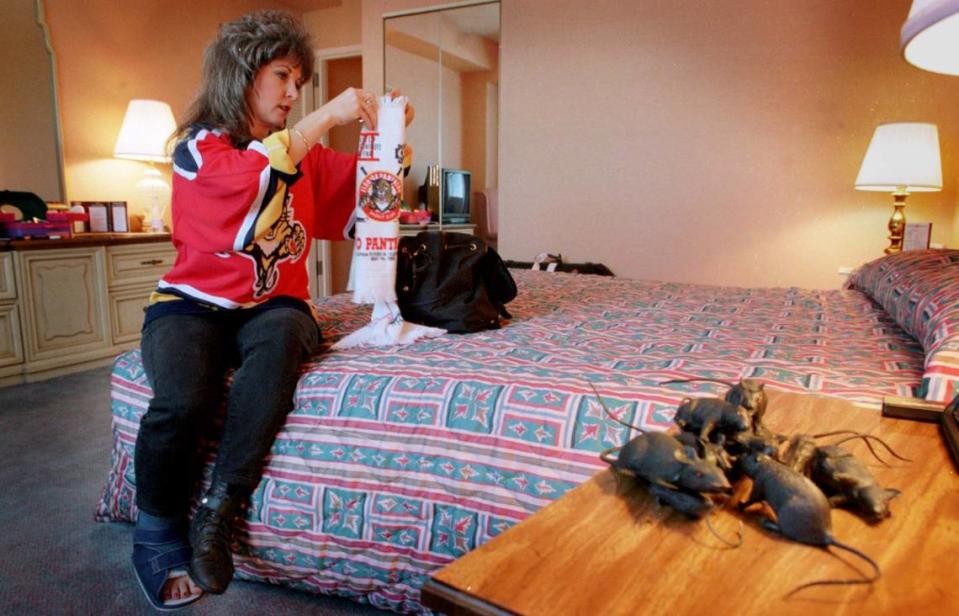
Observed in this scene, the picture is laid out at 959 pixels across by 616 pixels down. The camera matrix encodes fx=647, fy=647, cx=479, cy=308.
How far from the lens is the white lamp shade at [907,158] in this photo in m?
2.74

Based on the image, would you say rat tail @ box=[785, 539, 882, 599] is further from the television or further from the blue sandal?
the television

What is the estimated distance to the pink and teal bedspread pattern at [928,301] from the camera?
1.06 m

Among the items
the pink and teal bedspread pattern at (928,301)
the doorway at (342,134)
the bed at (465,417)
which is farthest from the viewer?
the doorway at (342,134)

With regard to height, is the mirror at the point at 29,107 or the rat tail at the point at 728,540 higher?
the mirror at the point at 29,107

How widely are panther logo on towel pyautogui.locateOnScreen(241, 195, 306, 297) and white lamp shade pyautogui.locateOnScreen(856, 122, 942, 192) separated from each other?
2.53 m

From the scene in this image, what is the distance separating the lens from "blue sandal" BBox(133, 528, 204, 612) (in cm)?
134

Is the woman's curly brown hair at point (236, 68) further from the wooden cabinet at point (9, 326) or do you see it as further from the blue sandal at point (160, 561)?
the wooden cabinet at point (9, 326)

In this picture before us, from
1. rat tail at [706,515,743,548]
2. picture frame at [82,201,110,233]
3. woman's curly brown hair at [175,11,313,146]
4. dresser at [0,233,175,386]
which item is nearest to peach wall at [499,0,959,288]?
dresser at [0,233,175,386]

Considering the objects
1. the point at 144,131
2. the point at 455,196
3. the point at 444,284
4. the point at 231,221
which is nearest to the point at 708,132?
the point at 455,196

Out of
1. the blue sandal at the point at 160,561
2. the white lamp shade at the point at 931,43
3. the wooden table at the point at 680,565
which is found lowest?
the blue sandal at the point at 160,561

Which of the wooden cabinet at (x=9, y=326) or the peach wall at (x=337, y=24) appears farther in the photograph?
the peach wall at (x=337, y=24)

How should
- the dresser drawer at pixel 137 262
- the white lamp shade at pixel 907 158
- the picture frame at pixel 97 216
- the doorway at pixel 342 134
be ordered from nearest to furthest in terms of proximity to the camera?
the white lamp shade at pixel 907 158 → the dresser drawer at pixel 137 262 → the picture frame at pixel 97 216 → the doorway at pixel 342 134

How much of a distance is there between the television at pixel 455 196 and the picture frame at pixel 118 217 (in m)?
2.08

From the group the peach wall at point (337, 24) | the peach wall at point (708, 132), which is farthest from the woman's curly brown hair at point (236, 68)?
the peach wall at point (337, 24)
